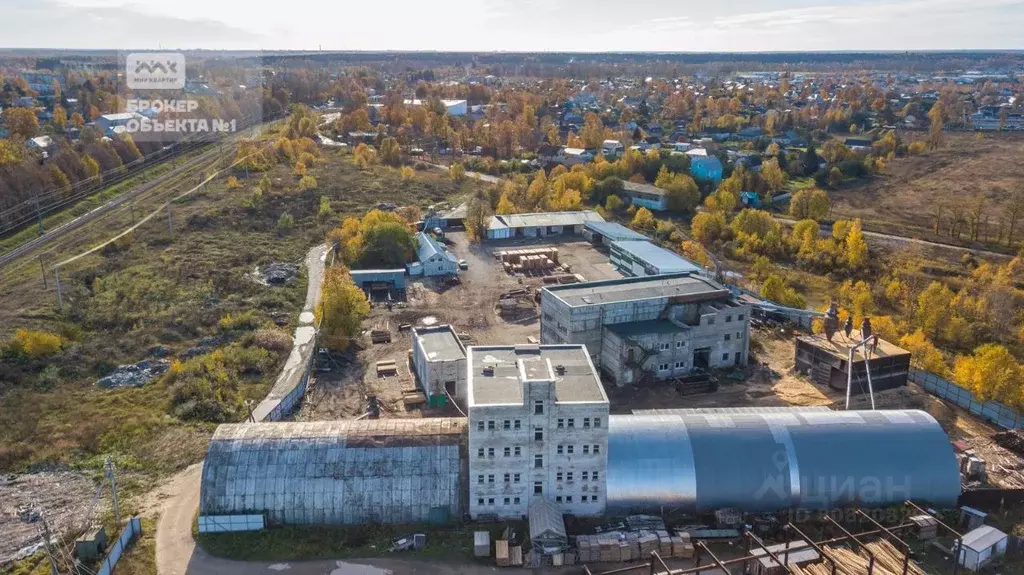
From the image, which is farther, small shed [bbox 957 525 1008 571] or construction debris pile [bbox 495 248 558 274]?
construction debris pile [bbox 495 248 558 274]

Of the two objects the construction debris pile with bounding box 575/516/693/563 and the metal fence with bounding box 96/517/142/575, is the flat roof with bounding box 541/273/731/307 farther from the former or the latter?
the metal fence with bounding box 96/517/142/575

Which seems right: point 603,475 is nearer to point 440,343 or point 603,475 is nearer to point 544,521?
point 544,521

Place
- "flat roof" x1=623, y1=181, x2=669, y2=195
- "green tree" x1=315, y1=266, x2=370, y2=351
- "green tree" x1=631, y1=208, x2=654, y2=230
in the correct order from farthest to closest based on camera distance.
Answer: "flat roof" x1=623, y1=181, x2=669, y2=195, "green tree" x1=631, y1=208, x2=654, y2=230, "green tree" x1=315, y1=266, x2=370, y2=351

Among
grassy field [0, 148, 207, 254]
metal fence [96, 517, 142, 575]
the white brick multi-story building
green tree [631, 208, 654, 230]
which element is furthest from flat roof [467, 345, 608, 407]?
grassy field [0, 148, 207, 254]

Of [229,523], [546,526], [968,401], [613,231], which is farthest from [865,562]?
[613,231]

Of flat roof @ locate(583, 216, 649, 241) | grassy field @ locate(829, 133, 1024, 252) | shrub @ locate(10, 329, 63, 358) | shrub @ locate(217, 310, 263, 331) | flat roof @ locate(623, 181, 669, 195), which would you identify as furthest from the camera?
flat roof @ locate(623, 181, 669, 195)

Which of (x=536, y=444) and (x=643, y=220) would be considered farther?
(x=643, y=220)
